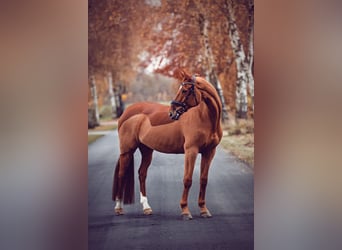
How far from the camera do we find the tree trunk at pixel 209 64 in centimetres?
383

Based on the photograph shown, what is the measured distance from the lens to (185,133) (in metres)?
3.84

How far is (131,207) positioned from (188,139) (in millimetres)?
666

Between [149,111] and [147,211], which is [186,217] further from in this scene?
[149,111]

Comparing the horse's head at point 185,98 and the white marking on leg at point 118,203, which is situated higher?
the horse's head at point 185,98

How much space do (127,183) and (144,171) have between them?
0.52ft

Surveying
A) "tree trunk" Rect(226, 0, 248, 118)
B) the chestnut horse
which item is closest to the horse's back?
the chestnut horse

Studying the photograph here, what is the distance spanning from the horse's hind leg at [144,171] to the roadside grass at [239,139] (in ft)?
1.88

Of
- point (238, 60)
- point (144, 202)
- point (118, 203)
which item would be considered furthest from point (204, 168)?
point (238, 60)

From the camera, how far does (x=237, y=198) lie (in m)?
3.86

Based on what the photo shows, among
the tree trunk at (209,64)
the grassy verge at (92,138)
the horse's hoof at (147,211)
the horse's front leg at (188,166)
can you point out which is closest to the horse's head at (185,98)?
the tree trunk at (209,64)

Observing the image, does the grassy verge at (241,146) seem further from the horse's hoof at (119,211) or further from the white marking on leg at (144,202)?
the horse's hoof at (119,211)
